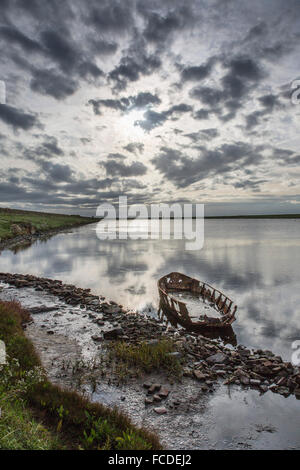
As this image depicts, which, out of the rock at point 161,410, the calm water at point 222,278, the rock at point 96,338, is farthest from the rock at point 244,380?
the rock at point 96,338

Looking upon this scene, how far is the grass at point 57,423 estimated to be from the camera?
229 inches

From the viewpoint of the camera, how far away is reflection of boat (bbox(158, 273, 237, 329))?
678 inches

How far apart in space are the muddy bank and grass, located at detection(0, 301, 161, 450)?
1.61 metres

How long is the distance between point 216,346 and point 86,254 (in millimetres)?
43985

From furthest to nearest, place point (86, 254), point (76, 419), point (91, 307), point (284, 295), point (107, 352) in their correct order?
point (86, 254) → point (284, 295) → point (91, 307) → point (107, 352) → point (76, 419)

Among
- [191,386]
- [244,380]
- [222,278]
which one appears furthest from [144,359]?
[222,278]

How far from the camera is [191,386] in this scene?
10812mm

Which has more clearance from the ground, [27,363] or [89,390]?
[27,363]

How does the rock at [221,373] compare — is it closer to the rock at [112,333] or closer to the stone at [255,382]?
the stone at [255,382]

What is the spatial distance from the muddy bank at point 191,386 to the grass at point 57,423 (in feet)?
5.28

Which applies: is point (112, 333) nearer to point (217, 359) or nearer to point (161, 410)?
point (217, 359)

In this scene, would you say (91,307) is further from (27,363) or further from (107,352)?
(27,363)

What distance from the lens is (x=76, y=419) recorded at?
7.19 meters
